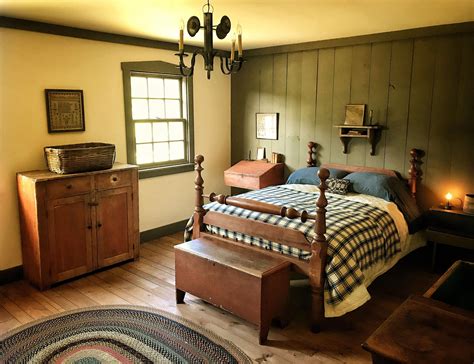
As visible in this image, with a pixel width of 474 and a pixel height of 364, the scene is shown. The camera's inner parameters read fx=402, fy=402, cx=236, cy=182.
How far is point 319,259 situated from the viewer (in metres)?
2.74

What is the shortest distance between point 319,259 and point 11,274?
2.76 m

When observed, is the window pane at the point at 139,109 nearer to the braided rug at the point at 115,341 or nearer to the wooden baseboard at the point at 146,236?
the wooden baseboard at the point at 146,236

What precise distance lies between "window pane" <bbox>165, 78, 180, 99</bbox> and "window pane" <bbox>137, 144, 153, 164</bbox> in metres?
0.67

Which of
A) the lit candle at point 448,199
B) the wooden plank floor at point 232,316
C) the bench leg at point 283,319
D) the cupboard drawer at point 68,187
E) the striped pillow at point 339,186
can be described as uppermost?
the cupboard drawer at point 68,187

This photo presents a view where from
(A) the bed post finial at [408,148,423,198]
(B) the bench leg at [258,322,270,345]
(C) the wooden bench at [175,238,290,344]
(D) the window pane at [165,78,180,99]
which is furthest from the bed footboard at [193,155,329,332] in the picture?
(D) the window pane at [165,78,180,99]

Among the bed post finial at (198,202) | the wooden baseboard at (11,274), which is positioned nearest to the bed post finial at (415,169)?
the bed post finial at (198,202)

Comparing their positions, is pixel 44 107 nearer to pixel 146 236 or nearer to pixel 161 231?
pixel 146 236

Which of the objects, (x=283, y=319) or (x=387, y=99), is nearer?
(x=283, y=319)

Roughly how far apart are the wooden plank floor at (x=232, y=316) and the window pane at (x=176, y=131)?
1.59 metres

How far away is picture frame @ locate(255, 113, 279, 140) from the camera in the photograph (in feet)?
17.0

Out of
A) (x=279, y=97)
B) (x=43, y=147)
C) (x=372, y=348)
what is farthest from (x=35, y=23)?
(x=372, y=348)

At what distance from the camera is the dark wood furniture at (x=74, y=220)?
338 centimetres

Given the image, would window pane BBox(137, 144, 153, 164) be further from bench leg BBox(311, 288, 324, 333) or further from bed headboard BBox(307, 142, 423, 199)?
bench leg BBox(311, 288, 324, 333)

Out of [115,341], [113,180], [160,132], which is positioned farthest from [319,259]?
[160,132]
